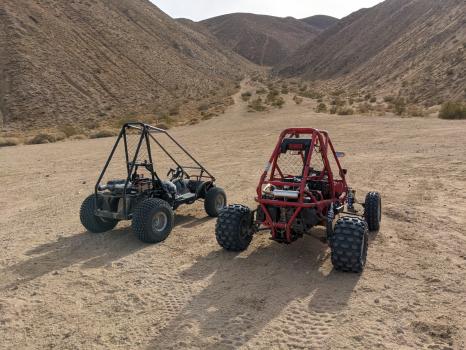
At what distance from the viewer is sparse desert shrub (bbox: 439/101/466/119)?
22.4 meters

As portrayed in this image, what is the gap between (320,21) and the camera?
17938 centimetres

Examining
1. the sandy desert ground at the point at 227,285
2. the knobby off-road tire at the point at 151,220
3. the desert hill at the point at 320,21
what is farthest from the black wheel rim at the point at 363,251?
the desert hill at the point at 320,21

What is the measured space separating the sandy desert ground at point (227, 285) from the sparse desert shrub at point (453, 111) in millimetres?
14160

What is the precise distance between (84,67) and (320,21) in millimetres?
155412

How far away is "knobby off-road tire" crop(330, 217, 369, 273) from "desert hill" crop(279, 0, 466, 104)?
85.1 feet

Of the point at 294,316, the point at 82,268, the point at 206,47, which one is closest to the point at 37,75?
the point at 82,268

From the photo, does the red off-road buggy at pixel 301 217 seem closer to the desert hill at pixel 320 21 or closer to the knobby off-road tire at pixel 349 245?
the knobby off-road tire at pixel 349 245

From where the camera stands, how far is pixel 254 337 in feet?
13.9

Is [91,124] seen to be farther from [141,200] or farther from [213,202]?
[141,200]

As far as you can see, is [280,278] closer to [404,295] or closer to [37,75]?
[404,295]

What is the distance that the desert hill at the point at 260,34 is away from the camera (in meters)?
122

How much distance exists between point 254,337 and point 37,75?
38.7m

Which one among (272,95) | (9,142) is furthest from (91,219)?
(272,95)

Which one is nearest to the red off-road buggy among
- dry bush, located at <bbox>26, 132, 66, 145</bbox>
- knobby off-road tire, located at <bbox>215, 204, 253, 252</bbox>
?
knobby off-road tire, located at <bbox>215, 204, 253, 252</bbox>
